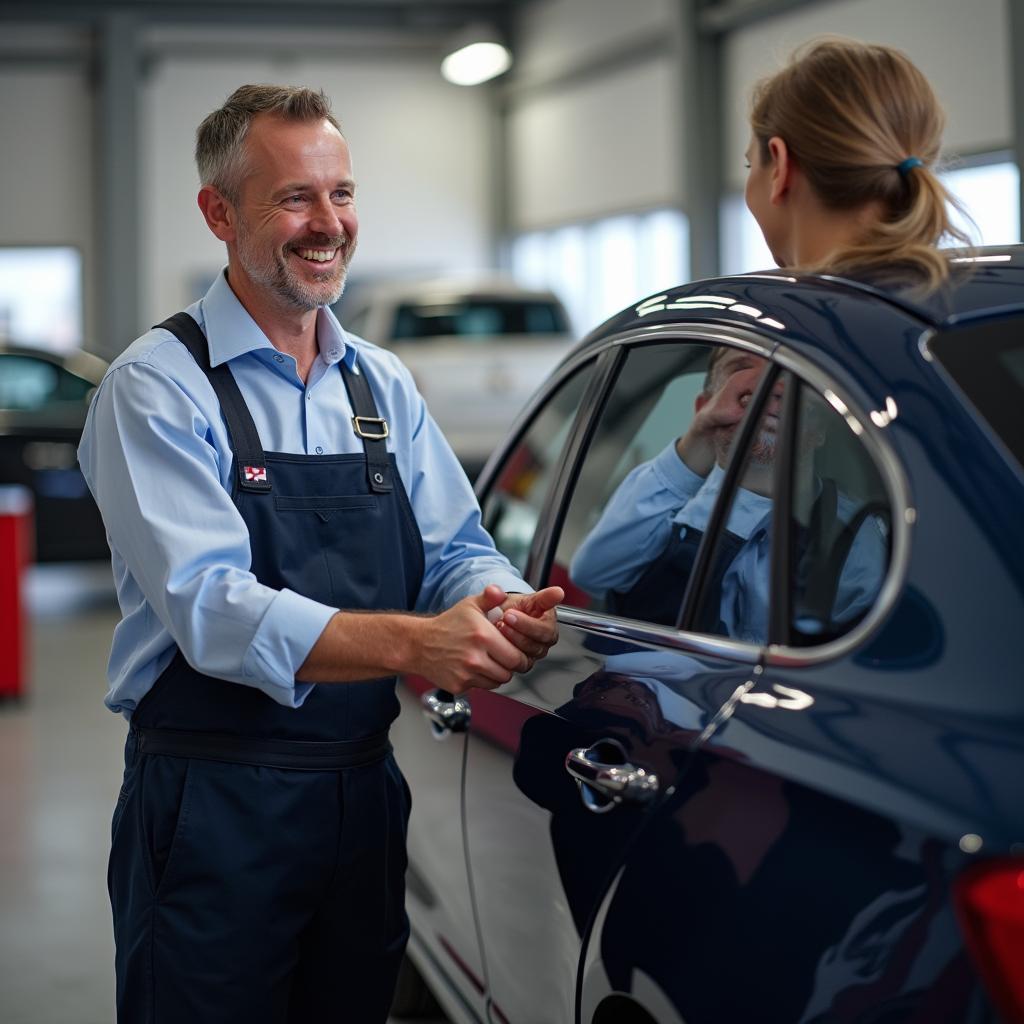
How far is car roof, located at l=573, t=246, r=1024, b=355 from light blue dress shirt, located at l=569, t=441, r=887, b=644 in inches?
8.0

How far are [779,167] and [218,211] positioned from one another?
32.6 inches

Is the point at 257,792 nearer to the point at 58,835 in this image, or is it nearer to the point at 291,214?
the point at 291,214

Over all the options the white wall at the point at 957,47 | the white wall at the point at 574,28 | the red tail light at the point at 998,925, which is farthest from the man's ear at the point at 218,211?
the white wall at the point at 574,28

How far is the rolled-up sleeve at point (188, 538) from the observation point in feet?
A: 5.85

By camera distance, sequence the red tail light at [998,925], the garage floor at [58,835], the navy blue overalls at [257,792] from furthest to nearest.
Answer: the garage floor at [58,835]
the navy blue overalls at [257,792]
the red tail light at [998,925]

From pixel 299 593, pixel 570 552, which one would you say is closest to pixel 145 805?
pixel 299 593

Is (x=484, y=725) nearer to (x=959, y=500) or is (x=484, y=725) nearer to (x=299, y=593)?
(x=299, y=593)

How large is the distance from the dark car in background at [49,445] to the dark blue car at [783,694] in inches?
277

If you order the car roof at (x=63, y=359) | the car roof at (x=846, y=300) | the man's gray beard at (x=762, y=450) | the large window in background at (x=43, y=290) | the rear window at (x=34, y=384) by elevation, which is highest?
the large window in background at (x=43, y=290)

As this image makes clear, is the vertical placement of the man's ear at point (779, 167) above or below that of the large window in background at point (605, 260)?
below

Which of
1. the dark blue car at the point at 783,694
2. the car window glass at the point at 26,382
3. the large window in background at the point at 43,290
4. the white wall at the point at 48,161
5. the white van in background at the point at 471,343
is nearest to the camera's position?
the dark blue car at the point at 783,694

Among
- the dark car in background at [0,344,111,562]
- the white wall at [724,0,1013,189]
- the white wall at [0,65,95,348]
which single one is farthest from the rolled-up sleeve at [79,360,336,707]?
the white wall at [0,65,95,348]

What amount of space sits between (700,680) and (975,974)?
511 mm

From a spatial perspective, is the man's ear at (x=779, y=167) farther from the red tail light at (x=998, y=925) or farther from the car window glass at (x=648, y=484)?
the red tail light at (x=998, y=925)
